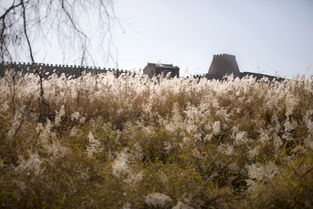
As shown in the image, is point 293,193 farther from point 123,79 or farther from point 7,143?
point 123,79

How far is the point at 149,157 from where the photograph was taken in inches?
151

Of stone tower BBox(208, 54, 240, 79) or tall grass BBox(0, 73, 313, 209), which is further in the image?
stone tower BBox(208, 54, 240, 79)

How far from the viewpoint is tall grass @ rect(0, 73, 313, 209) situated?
2404mm

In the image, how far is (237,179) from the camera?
3.38 m

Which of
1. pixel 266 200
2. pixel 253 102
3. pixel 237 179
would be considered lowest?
pixel 237 179

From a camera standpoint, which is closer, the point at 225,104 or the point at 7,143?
the point at 7,143

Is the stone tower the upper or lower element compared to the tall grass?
upper

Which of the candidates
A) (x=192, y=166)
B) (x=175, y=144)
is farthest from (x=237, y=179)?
(x=175, y=144)

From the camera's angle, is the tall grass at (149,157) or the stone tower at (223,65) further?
the stone tower at (223,65)

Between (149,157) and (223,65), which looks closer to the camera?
(149,157)

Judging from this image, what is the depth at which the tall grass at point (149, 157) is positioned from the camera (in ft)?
7.89

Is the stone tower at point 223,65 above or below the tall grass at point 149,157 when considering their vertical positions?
above

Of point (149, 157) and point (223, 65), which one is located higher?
point (223, 65)

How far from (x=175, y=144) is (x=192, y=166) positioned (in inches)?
20.8
